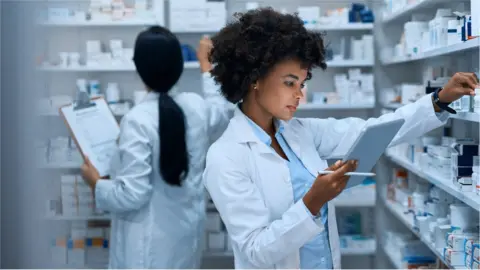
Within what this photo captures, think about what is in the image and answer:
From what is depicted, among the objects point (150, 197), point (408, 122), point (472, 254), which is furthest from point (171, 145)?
point (472, 254)

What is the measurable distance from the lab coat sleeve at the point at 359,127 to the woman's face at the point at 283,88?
0.30m

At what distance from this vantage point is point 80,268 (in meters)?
4.42

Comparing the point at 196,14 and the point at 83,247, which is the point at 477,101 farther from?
the point at 83,247

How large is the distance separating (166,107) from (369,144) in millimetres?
1297

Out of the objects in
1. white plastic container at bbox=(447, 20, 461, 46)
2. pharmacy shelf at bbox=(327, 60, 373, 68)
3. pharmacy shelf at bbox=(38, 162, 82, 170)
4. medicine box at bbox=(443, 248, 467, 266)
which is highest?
white plastic container at bbox=(447, 20, 461, 46)

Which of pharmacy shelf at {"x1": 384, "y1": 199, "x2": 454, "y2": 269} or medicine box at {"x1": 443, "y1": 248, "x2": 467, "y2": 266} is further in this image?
pharmacy shelf at {"x1": 384, "y1": 199, "x2": 454, "y2": 269}

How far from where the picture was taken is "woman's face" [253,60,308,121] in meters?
1.77

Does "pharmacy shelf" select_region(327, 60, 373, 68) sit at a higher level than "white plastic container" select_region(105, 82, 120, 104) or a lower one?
higher

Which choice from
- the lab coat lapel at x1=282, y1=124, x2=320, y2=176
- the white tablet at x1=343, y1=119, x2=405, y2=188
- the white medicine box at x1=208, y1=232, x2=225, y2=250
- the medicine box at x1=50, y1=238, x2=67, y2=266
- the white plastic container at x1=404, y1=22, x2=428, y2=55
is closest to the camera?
the white tablet at x1=343, y1=119, x2=405, y2=188

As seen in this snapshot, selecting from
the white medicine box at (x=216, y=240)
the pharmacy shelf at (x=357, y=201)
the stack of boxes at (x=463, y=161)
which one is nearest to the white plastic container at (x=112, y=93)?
the white medicine box at (x=216, y=240)

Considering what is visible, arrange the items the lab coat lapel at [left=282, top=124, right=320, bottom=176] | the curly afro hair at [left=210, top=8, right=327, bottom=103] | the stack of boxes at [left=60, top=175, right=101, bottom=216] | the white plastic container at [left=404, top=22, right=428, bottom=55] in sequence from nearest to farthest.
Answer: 1. the curly afro hair at [left=210, top=8, right=327, bottom=103]
2. the lab coat lapel at [left=282, top=124, right=320, bottom=176]
3. the white plastic container at [left=404, top=22, right=428, bottom=55]
4. the stack of boxes at [left=60, top=175, right=101, bottom=216]

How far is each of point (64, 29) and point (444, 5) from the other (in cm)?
291

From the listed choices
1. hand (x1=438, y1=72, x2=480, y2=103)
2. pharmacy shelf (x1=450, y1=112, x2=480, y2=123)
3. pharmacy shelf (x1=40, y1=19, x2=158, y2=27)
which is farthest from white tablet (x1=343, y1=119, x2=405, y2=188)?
pharmacy shelf (x1=40, y1=19, x2=158, y2=27)

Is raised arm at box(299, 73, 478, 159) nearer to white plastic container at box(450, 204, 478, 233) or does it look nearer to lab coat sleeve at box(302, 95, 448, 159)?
lab coat sleeve at box(302, 95, 448, 159)
